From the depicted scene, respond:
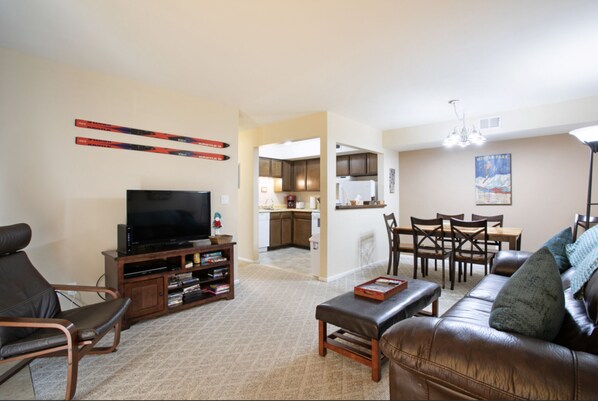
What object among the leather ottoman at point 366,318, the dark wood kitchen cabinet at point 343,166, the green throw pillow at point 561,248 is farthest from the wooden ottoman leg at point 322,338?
the dark wood kitchen cabinet at point 343,166

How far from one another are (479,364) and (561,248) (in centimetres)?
205

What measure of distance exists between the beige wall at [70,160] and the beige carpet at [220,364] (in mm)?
960

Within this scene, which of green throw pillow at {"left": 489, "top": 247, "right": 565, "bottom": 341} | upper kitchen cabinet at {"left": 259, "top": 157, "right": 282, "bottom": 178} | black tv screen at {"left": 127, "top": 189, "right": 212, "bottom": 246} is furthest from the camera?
upper kitchen cabinet at {"left": 259, "top": 157, "right": 282, "bottom": 178}

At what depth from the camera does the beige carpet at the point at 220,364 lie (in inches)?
72.2

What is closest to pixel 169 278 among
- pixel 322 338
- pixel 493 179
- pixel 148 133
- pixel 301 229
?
pixel 148 133

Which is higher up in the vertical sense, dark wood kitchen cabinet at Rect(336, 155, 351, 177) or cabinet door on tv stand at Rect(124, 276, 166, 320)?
dark wood kitchen cabinet at Rect(336, 155, 351, 177)

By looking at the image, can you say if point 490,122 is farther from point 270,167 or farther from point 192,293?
point 192,293

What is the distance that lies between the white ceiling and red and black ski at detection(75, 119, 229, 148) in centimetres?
54

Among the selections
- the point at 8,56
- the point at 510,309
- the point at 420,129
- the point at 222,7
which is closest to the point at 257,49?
the point at 222,7

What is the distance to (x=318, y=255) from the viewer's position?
441cm

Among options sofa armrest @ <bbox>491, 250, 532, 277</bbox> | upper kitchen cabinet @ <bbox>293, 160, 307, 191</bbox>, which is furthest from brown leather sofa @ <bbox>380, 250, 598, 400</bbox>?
upper kitchen cabinet @ <bbox>293, 160, 307, 191</bbox>

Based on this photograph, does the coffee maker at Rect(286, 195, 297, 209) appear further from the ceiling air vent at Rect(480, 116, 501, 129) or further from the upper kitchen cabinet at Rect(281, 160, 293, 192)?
the ceiling air vent at Rect(480, 116, 501, 129)

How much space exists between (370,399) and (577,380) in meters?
1.11

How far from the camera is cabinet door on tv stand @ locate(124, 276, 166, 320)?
275cm
